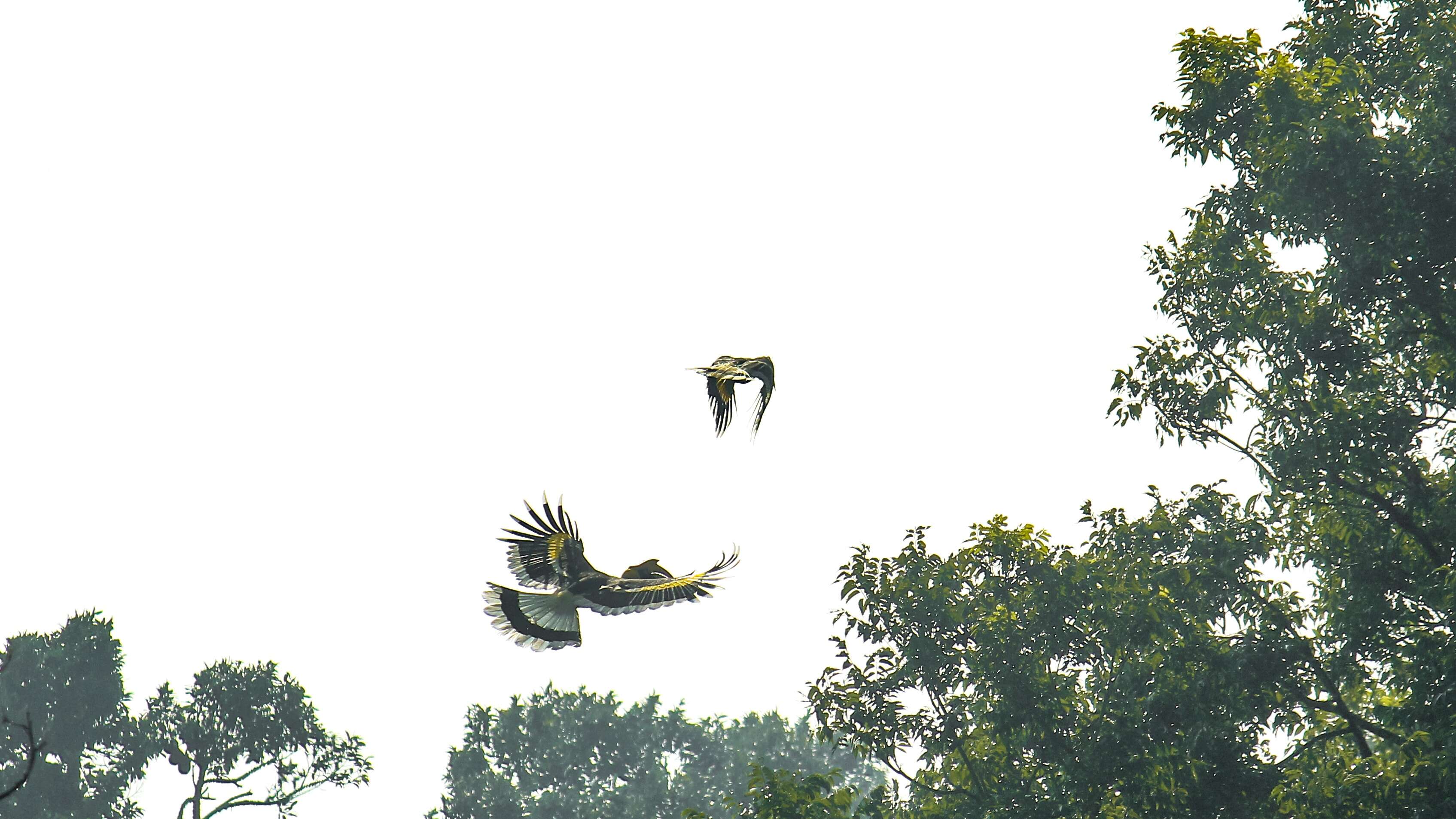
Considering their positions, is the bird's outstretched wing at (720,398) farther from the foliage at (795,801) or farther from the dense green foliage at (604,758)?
the dense green foliage at (604,758)

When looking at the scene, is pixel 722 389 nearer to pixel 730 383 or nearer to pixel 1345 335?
pixel 730 383

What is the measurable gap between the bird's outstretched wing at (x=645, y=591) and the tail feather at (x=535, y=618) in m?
0.16

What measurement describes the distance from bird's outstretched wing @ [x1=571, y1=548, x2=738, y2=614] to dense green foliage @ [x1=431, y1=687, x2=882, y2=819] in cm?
4586

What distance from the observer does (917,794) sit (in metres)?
20.0

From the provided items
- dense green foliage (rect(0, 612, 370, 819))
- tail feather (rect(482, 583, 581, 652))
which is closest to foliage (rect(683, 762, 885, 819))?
tail feather (rect(482, 583, 581, 652))

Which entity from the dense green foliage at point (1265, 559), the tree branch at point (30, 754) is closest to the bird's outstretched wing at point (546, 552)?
the tree branch at point (30, 754)

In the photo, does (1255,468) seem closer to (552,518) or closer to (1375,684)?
(1375,684)

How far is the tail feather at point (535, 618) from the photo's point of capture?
289 inches

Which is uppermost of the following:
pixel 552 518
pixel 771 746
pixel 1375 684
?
pixel 771 746

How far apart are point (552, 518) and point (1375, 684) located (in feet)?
46.5

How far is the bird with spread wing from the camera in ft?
23.0

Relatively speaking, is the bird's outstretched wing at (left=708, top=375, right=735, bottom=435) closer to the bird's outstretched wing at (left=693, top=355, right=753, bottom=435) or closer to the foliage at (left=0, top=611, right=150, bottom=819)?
the bird's outstretched wing at (left=693, top=355, right=753, bottom=435)

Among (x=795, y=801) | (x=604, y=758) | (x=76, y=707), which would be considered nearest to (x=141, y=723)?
(x=76, y=707)

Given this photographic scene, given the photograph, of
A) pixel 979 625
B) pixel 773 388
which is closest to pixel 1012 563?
pixel 979 625
